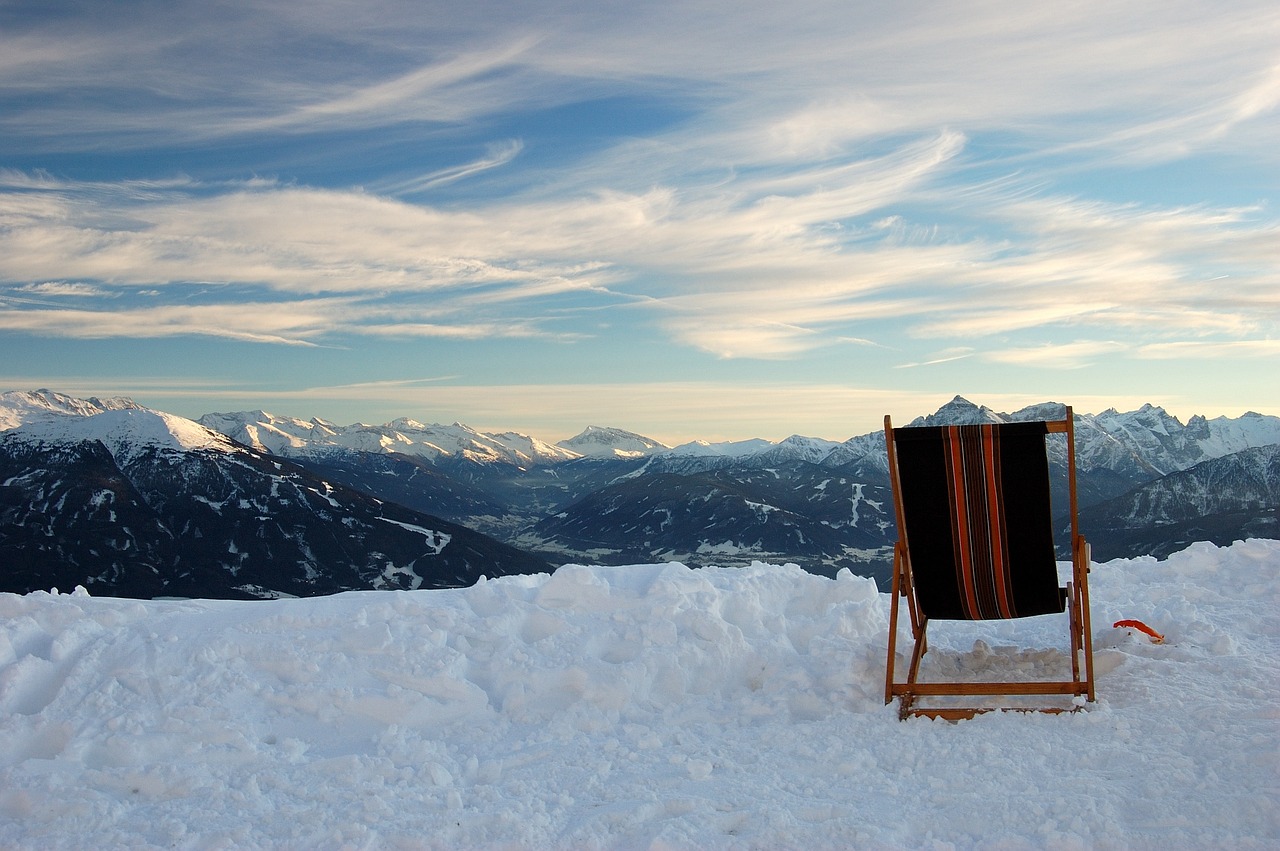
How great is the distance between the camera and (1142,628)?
676 centimetres

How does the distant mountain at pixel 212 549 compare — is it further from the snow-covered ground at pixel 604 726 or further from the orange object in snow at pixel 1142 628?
the orange object in snow at pixel 1142 628

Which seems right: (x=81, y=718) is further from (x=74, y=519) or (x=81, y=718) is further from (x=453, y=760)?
(x=74, y=519)

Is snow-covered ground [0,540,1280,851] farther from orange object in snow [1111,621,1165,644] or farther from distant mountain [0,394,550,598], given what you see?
distant mountain [0,394,550,598]

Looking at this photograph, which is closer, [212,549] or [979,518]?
[979,518]

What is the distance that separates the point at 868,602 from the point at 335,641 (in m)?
4.04

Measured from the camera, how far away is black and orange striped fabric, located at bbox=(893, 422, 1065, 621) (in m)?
5.91

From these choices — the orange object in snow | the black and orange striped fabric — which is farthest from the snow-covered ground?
the black and orange striped fabric

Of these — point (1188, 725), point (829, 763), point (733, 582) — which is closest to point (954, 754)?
point (829, 763)

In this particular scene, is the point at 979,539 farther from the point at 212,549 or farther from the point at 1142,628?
the point at 212,549

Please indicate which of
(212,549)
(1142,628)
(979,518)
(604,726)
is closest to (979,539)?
(979,518)

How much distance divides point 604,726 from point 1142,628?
12.6ft

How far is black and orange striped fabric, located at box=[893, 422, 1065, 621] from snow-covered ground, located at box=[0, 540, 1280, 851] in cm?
75

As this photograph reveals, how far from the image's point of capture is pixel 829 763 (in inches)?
203

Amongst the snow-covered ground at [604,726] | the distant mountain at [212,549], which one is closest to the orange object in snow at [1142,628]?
the snow-covered ground at [604,726]
